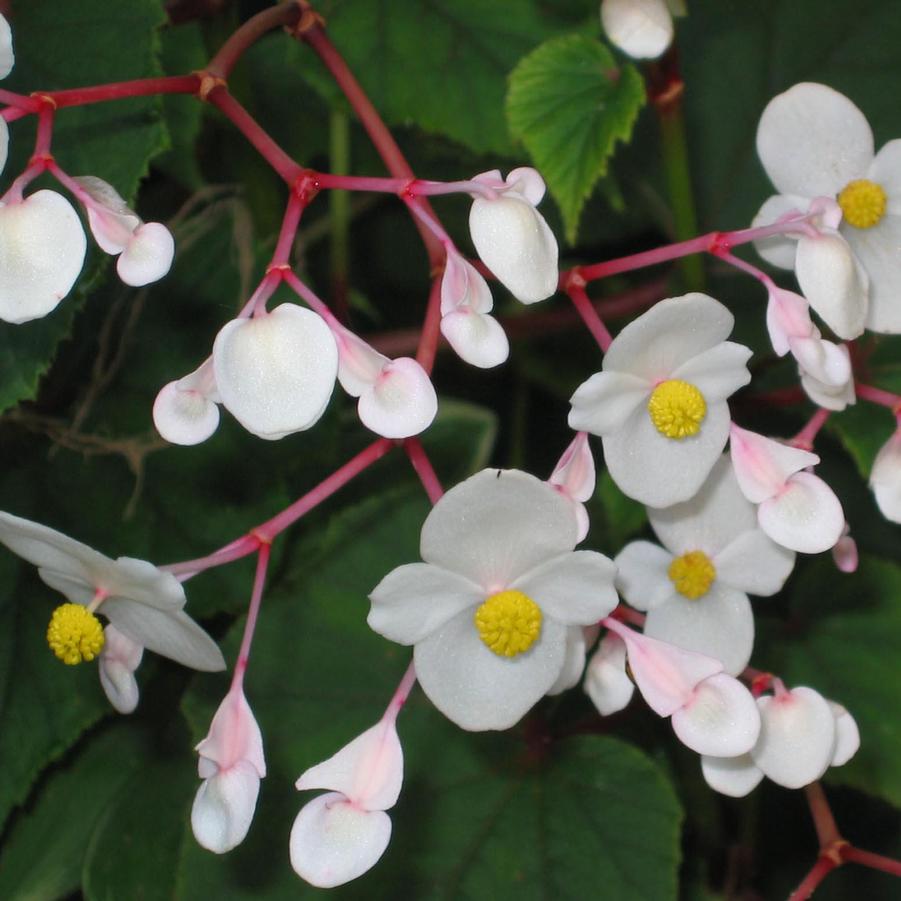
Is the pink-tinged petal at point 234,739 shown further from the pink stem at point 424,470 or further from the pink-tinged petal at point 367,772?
the pink stem at point 424,470

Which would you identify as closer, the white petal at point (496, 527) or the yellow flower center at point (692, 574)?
the white petal at point (496, 527)

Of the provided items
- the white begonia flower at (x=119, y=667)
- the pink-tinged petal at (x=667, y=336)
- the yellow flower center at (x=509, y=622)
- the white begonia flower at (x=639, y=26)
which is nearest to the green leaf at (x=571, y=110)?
the white begonia flower at (x=639, y=26)

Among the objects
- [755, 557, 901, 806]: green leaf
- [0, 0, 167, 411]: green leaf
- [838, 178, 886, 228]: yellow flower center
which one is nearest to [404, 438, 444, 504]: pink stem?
[0, 0, 167, 411]: green leaf

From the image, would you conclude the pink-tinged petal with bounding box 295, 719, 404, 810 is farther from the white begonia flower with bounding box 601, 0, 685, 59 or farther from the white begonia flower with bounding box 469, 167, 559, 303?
the white begonia flower with bounding box 601, 0, 685, 59

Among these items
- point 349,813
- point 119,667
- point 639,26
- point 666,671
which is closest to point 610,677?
point 666,671

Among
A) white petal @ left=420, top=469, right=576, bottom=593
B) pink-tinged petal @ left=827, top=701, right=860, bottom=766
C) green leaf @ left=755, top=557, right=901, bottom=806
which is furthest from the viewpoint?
green leaf @ left=755, top=557, right=901, bottom=806

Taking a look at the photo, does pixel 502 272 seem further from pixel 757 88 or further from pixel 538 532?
pixel 757 88
